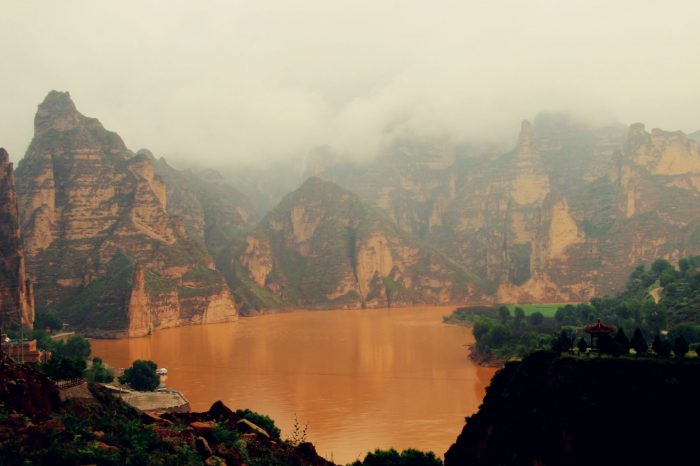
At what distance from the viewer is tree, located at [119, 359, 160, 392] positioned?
8994 centimetres

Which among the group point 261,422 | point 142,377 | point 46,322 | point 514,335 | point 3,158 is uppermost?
point 3,158

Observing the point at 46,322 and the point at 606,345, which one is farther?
the point at 46,322

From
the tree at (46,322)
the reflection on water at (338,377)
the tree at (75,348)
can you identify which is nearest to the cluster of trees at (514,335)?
the reflection on water at (338,377)

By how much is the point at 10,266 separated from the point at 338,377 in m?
67.8

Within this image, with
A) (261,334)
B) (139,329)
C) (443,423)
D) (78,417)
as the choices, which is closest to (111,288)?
(139,329)

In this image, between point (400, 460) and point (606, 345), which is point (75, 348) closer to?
point (400, 460)

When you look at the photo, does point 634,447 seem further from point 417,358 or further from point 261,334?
point 261,334

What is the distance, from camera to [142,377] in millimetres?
90625

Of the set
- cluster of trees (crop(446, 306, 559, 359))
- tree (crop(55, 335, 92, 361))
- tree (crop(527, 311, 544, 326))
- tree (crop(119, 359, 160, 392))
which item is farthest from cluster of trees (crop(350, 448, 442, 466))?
tree (crop(527, 311, 544, 326))

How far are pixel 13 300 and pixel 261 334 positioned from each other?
55117mm

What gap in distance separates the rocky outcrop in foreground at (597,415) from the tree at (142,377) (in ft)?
183

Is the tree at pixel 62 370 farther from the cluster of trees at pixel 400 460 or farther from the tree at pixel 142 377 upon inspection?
the tree at pixel 142 377

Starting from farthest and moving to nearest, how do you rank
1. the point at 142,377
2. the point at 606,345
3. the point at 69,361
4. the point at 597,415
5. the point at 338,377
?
the point at 338,377 < the point at 142,377 < the point at 69,361 < the point at 606,345 < the point at 597,415

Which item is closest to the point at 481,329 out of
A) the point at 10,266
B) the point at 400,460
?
the point at 10,266
